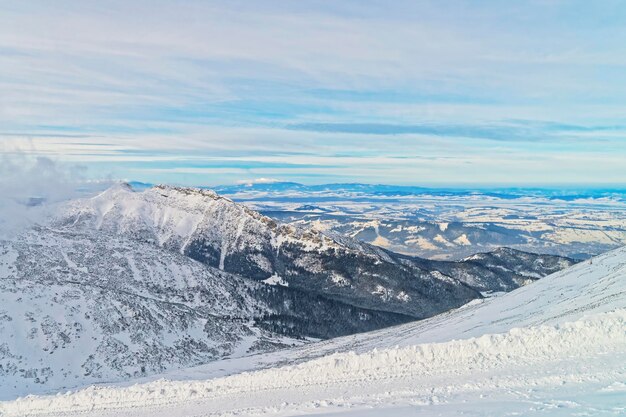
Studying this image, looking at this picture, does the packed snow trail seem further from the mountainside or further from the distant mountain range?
the distant mountain range

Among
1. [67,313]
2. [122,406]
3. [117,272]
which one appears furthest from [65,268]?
[122,406]

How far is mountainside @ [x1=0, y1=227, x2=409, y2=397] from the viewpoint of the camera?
99812 millimetres

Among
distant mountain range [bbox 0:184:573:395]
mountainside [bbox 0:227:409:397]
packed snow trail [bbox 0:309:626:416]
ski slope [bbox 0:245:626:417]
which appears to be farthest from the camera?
distant mountain range [bbox 0:184:573:395]

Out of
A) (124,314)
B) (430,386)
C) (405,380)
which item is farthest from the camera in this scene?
(124,314)

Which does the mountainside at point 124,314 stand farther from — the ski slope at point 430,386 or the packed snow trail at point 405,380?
the ski slope at point 430,386

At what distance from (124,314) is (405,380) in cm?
10289

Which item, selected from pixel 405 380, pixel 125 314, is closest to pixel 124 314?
pixel 125 314

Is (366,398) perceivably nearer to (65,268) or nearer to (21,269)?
(21,269)

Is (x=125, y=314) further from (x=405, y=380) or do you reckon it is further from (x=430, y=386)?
(x=430, y=386)

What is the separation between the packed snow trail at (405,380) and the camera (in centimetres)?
2602

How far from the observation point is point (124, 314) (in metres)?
119

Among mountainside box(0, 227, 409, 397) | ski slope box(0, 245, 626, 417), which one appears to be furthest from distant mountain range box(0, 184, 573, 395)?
ski slope box(0, 245, 626, 417)

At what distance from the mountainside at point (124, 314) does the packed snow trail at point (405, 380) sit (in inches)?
2436

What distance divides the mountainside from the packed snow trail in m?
61.9
